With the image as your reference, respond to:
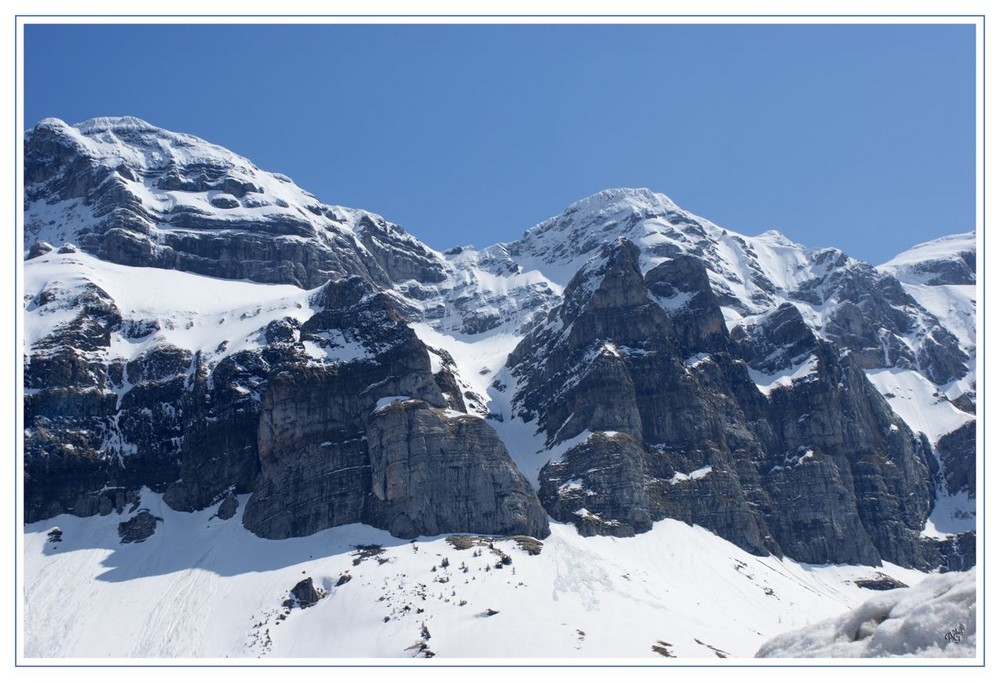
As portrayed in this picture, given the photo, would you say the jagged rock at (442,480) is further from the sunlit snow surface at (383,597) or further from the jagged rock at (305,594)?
the jagged rock at (305,594)

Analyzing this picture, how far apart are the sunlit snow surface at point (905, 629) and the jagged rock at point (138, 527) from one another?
130 metres

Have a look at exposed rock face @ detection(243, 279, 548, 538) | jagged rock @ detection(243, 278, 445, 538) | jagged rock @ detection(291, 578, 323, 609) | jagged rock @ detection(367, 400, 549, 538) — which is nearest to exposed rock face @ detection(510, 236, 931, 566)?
jagged rock @ detection(367, 400, 549, 538)

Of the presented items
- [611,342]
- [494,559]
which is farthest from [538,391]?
[494,559]

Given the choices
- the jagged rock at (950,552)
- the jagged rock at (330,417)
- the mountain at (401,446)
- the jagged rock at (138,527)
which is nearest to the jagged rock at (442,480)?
the mountain at (401,446)

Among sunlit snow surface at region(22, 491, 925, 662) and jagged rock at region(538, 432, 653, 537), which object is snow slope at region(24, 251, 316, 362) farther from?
jagged rock at region(538, 432, 653, 537)

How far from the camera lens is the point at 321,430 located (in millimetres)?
153500

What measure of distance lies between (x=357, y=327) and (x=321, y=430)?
23.7 m

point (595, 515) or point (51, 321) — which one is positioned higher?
point (51, 321)

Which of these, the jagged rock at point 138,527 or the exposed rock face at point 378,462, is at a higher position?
the exposed rock face at point 378,462

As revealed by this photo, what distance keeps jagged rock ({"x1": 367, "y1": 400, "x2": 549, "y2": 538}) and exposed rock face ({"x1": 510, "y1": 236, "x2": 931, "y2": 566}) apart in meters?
15.4

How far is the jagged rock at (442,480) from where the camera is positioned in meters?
142

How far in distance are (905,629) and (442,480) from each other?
119196mm

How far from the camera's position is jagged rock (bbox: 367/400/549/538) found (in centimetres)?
14200
